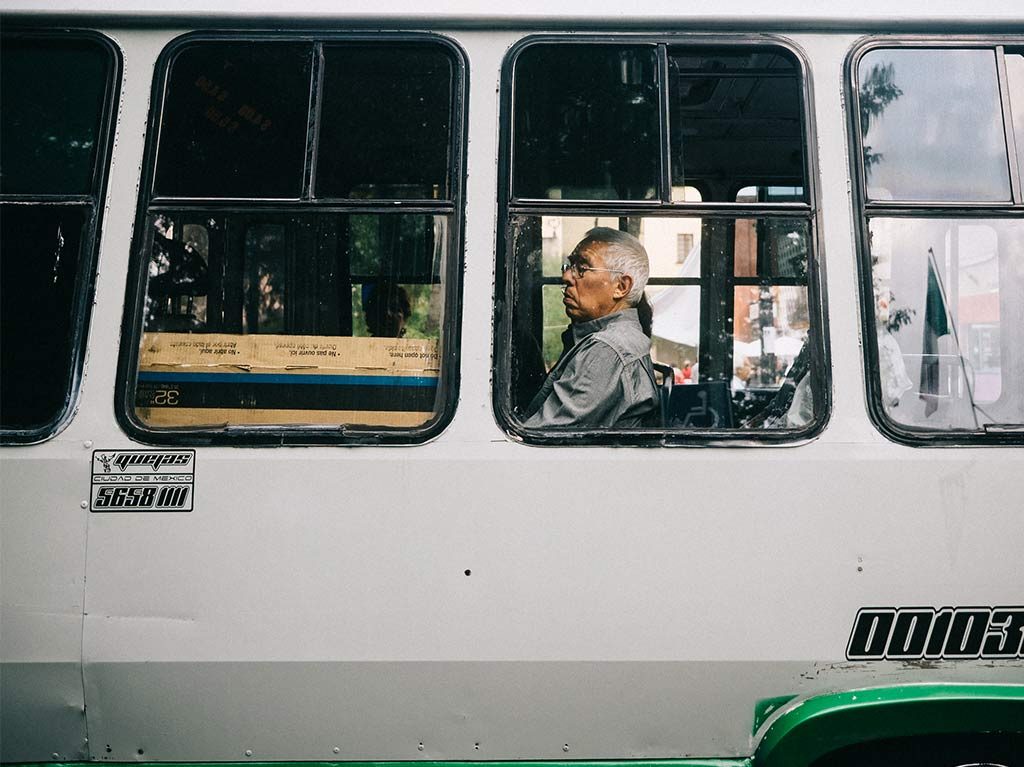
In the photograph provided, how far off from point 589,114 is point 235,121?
3.68 ft

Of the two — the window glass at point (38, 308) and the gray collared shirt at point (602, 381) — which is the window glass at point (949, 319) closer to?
the gray collared shirt at point (602, 381)

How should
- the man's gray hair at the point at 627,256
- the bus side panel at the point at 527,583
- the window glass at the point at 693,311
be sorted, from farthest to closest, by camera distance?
the man's gray hair at the point at 627,256 < the window glass at the point at 693,311 < the bus side panel at the point at 527,583

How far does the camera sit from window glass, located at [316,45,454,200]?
7.27 ft

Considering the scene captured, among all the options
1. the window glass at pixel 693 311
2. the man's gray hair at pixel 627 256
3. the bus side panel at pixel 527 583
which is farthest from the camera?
the man's gray hair at pixel 627 256

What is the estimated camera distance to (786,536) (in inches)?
81.9

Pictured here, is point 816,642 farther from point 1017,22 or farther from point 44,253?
point 44,253

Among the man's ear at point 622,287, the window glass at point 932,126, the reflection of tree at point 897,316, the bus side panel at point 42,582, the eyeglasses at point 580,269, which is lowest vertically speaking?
the bus side panel at point 42,582

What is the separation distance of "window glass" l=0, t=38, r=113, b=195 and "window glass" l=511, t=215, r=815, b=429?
139cm

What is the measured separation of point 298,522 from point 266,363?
502 millimetres

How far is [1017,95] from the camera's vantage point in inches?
86.7

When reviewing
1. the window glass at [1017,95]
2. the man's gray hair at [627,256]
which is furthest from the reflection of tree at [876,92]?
the man's gray hair at [627,256]

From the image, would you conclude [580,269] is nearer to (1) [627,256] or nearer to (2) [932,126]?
(1) [627,256]

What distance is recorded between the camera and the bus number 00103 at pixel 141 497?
2.10m

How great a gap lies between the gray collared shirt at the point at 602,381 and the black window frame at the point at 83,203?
4.47 ft
